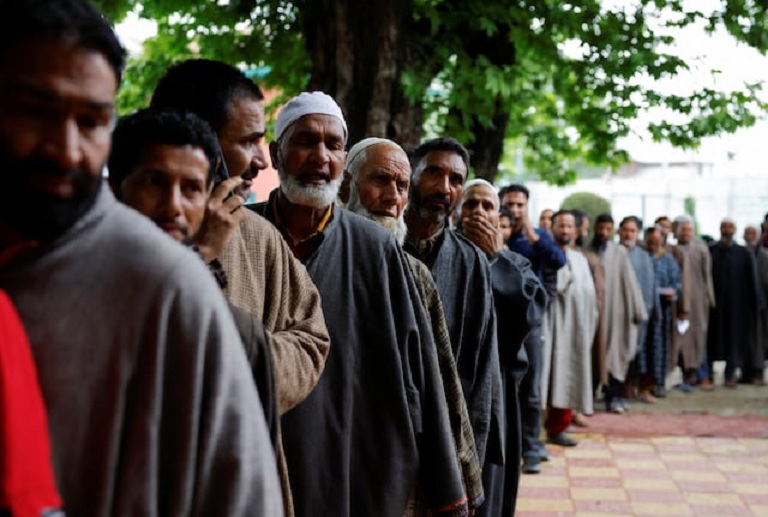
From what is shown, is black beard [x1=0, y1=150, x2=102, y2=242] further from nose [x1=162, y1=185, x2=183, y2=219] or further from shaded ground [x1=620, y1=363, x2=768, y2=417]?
shaded ground [x1=620, y1=363, x2=768, y2=417]

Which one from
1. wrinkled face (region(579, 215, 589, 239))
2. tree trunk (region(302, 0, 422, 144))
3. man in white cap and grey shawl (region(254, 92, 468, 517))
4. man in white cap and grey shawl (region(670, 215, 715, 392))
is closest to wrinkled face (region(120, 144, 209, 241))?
man in white cap and grey shawl (region(254, 92, 468, 517))

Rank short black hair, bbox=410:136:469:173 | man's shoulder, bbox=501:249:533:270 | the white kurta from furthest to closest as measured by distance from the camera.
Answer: the white kurta, man's shoulder, bbox=501:249:533:270, short black hair, bbox=410:136:469:173

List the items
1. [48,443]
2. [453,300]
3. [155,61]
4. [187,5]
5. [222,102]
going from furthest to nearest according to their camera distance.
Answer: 1. [155,61]
2. [187,5]
3. [453,300]
4. [222,102]
5. [48,443]

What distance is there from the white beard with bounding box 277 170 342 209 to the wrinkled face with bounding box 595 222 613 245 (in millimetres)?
7350

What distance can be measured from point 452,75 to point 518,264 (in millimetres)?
3962

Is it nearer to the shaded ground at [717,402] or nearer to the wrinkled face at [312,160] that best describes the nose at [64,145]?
the wrinkled face at [312,160]

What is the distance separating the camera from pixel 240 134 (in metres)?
2.45

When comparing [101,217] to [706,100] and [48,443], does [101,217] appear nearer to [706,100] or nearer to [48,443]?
[48,443]

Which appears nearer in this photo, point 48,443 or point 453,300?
point 48,443

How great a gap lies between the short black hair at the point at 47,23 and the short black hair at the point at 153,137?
62 cm

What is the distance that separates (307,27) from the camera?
7.88 meters

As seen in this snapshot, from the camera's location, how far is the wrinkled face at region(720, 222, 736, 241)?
41.3 feet

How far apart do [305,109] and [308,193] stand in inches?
11.7

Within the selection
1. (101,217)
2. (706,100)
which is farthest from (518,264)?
(706,100)
